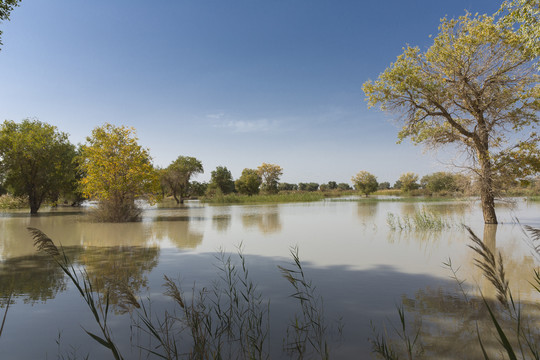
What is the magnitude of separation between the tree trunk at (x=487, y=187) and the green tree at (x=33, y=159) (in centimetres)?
2834

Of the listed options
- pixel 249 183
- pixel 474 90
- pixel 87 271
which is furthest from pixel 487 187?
pixel 249 183

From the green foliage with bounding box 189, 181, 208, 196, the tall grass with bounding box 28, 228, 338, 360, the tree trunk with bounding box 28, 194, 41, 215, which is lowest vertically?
the tall grass with bounding box 28, 228, 338, 360

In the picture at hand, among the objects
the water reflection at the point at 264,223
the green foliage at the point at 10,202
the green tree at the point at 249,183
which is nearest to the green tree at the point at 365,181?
the green tree at the point at 249,183

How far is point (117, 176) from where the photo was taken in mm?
17250

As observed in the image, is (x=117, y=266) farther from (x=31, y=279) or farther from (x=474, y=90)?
(x=474, y=90)

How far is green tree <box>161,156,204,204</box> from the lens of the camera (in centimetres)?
4609

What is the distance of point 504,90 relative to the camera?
13.7 metres

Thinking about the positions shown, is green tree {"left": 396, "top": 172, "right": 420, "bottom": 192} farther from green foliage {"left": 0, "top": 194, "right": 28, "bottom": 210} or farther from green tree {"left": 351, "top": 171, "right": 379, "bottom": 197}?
green foliage {"left": 0, "top": 194, "right": 28, "bottom": 210}

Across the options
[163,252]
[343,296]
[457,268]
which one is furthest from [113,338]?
[457,268]

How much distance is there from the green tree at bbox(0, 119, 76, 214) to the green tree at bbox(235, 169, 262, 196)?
4865 cm

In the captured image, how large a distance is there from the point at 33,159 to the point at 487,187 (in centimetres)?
3226

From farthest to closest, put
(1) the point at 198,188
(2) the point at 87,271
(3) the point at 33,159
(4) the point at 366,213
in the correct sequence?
(1) the point at 198,188, (3) the point at 33,159, (4) the point at 366,213, (2) the point at 87,271

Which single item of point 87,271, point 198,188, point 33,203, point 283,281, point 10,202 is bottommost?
point 283,281

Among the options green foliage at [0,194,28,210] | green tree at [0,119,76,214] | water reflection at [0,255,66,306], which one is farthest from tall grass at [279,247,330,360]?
green foliage at [0,194,28,210]
